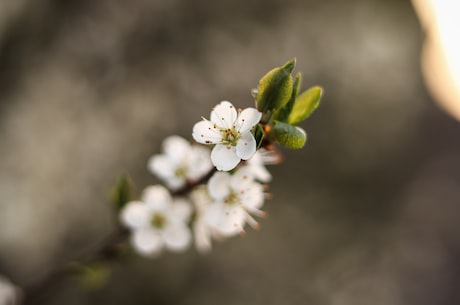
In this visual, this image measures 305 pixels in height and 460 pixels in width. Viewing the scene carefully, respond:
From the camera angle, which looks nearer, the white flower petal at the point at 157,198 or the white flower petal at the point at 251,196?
the white flower petal at the point at 251,196

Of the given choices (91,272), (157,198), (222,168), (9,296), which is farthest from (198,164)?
(9,296)

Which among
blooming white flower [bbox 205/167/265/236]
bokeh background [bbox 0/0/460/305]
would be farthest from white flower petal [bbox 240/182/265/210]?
bokeh background [bbox 0/0/460/305]

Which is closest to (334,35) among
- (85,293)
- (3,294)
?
(85,293)

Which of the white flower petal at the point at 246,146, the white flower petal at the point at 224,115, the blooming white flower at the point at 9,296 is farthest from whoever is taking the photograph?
the blooming white flower at the point at 9,296

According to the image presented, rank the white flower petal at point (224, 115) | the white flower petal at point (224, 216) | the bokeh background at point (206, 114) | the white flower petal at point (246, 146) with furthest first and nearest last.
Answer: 1. the bokeh background at point (206, 114)
2. the white flower petal at point (224, 216)
3. the white flower petal at point (224, 115)
4. the white flower petal at point (246, 146)

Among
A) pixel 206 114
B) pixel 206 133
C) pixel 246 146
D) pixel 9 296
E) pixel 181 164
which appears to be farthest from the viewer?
pixel 206 114

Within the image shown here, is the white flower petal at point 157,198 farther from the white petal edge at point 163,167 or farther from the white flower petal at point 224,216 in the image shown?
the white flower petal at point 224,216

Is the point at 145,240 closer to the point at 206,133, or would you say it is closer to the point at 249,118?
the point at 206,133

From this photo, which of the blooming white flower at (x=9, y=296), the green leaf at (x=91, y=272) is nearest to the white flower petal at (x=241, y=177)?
the green leaf at (x=91, y=272)
